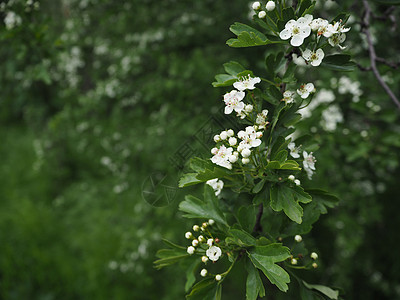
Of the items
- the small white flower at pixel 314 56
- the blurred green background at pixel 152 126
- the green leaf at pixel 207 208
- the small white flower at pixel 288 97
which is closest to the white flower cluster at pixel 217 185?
the green leaf at pixel 207 208

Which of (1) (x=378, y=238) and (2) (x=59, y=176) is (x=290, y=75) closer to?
(1) (x=378, y=238)

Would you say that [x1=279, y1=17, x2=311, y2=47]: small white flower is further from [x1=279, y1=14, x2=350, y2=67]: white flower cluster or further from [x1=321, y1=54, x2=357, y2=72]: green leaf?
[x1=321, y1=54, x2=357, y2=72]: green leaf

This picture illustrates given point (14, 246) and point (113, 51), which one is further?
point (14, 246)

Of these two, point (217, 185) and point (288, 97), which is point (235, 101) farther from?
point (217, 185)

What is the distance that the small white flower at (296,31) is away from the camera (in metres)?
1.00

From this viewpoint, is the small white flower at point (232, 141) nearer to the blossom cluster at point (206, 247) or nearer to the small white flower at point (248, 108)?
the small white flower at point (248, 108)

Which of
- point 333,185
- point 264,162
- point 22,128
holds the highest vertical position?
point 264,162

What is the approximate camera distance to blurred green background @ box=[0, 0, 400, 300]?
7.63 ft

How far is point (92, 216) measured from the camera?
4.63 metres

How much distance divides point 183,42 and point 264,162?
243 cm

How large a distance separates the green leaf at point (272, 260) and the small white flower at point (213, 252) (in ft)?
0.33

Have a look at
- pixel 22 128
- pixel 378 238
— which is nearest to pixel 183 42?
pixel 378 238

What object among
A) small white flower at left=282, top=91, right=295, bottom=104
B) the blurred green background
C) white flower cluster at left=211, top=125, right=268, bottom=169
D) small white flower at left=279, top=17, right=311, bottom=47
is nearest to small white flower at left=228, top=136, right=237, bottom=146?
white flower cluster at left=211, top=125, right=268, bottom=169

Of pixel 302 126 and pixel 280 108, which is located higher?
pixel 280 108
